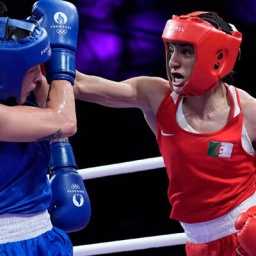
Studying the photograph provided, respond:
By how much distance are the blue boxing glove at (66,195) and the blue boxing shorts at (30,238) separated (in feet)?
0.25

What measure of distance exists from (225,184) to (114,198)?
281cm

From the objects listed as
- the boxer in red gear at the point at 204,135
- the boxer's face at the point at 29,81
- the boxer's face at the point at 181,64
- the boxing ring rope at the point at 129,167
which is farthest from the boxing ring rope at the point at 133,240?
the boxer's face at the point at 29,81

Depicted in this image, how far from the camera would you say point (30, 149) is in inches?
68.0

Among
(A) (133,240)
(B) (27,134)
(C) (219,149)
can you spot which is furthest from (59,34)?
(A) (133,240)

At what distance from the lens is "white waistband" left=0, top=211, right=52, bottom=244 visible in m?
1.68

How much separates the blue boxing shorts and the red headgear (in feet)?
2.12

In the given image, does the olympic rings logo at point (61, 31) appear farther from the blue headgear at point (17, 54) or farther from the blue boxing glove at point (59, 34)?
the blue headgear at point (17, 54)

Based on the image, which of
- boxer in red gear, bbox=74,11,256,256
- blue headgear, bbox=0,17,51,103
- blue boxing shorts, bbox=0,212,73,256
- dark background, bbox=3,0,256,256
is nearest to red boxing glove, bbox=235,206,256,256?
boxer in red gear, bbox=74,11,256,256

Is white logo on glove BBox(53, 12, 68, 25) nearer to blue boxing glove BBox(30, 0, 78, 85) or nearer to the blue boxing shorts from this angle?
blue boxing glove BBox(30, 0, 78, 85)

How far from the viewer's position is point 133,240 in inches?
103

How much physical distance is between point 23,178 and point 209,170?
0.67 m

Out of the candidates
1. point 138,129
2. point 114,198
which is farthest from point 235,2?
point 114,198

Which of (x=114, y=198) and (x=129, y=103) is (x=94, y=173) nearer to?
(x=129, y=103)

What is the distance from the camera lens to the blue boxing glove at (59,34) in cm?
173
